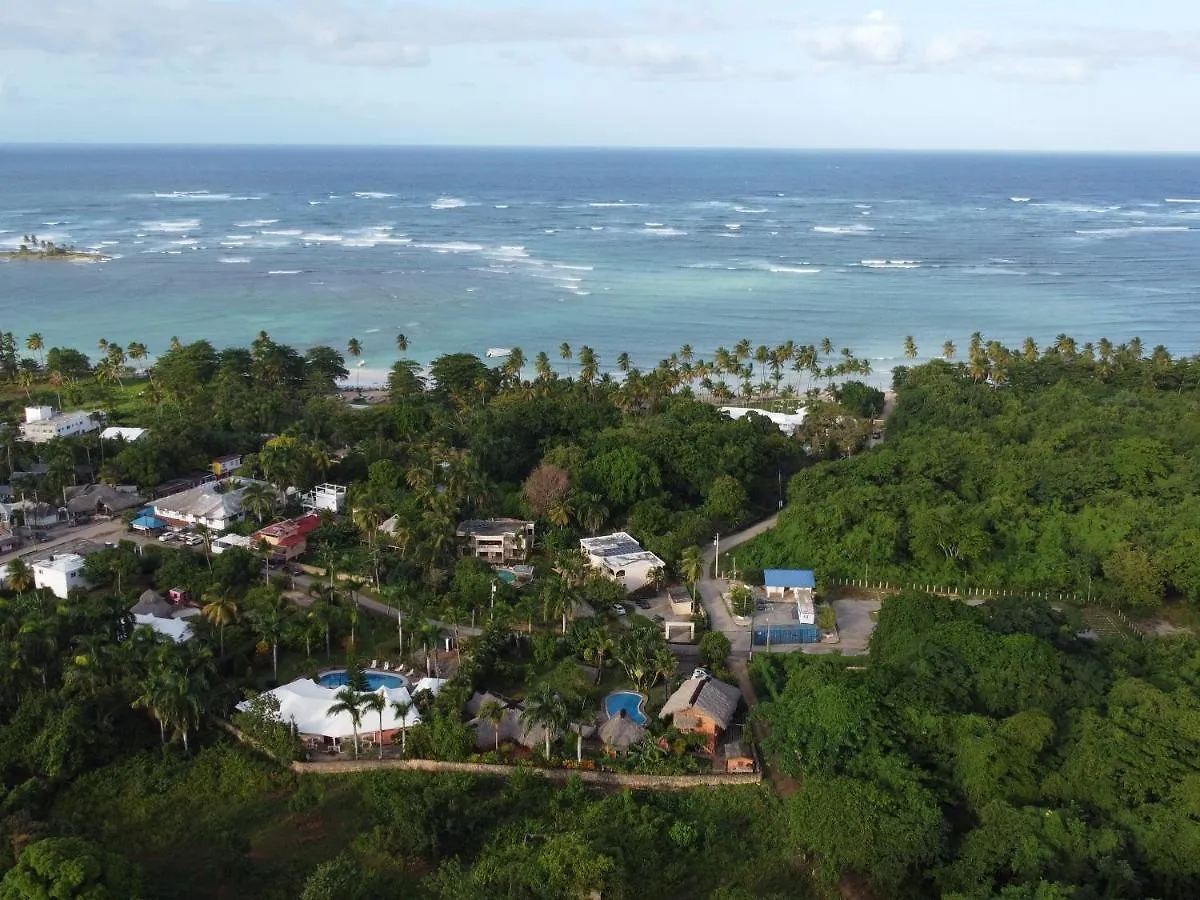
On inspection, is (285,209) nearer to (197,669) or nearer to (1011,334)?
(1011,334)

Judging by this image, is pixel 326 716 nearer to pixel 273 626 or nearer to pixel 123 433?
pixel 273 626

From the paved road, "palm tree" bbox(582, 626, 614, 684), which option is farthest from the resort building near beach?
the paved road

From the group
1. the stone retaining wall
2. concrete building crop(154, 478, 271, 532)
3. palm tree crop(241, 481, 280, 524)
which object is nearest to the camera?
the stone retaining wall

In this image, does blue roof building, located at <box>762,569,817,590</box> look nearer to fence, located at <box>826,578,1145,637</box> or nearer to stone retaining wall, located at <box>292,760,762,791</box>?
fence, located at <box>826,578,1145,637</box>

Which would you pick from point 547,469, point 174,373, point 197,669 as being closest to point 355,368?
point 174,373

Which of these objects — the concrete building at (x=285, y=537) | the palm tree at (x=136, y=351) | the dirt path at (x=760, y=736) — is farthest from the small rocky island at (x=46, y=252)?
the dirt path at (x=760, y=736)

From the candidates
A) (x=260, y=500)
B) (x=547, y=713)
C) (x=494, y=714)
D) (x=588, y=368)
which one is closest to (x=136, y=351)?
(x=588, y=368)
